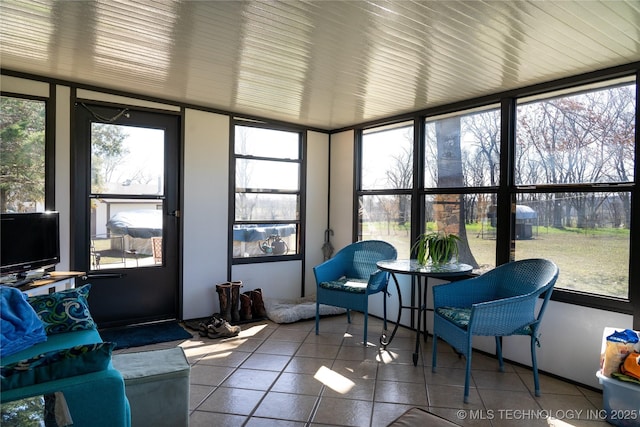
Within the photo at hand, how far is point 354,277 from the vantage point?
450cm

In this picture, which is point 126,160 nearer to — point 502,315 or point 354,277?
point 354,277

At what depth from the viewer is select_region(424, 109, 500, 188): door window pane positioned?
3.70m

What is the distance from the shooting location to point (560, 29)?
7.63 feet

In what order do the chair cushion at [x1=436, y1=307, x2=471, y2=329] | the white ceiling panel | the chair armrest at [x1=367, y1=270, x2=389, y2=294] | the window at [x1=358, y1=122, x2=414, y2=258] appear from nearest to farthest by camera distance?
the white ceiling panel < the chair cushion at [x1=436, y1=307, x2=471, y2=329] < the chair armrest at [x1=367, y1=270, x2=389, y2=294] < the window at [x1=358, y1=122, x2=414, y2=258]

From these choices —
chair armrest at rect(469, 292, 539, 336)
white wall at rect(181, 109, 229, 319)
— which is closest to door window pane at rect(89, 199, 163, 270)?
white wall at rect(181, 109, 229, 319)

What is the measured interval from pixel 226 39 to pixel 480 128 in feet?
7.97

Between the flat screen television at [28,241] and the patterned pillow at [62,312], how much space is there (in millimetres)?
590

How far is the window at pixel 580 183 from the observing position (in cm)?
288

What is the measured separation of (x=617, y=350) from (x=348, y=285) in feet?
7.10

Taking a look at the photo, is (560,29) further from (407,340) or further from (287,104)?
(407,340)

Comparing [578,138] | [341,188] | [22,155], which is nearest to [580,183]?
[578,138]

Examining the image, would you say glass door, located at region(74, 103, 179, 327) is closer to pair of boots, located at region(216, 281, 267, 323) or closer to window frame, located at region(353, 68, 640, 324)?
pair of boots, located at region(216, 281, 267, 323)

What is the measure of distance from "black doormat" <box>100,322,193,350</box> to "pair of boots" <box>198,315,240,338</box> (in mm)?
133

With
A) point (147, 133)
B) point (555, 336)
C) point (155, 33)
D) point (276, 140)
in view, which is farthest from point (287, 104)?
point (555, 336)
